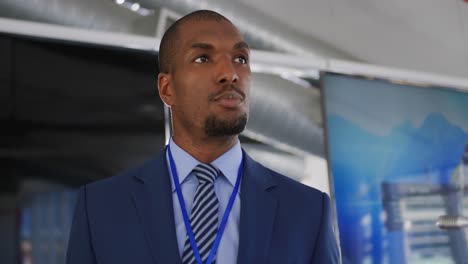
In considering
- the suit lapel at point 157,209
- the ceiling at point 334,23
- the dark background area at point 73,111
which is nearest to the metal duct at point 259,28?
the ceiling at point 334,23

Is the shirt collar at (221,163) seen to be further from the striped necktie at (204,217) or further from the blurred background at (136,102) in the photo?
the blurred background at (136,102)

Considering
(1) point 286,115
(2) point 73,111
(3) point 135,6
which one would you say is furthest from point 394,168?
(2) point 73,111

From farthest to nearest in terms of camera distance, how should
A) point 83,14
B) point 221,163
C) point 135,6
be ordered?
point 135,6 → point 83,14 → point 221,163

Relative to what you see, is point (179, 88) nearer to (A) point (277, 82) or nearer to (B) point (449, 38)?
(A) point (277, 82)

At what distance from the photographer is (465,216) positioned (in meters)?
3.47

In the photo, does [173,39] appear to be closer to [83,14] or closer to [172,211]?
[172,211]

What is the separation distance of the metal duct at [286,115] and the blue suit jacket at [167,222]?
1.83 meters

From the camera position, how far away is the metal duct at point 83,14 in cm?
270

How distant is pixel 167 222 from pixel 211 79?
1.06ft

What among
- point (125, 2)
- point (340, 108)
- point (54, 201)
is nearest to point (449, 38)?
point (340, 108)

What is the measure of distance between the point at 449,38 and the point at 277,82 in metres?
1.86

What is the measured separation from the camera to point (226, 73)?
1.28 m

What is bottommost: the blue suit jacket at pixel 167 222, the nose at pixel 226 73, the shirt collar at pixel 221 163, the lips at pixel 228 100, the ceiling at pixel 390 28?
the blue suit jacket at pixel 167 222

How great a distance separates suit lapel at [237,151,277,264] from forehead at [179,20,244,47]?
279 mm
